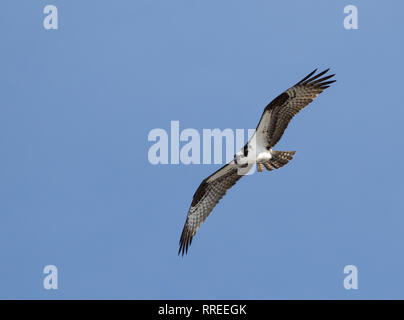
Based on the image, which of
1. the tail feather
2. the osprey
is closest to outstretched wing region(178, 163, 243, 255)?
the osprey

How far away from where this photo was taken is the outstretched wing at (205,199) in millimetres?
15227

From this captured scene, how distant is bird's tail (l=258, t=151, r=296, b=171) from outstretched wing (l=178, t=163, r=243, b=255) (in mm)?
967

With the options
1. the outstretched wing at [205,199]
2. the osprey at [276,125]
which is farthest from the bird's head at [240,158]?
the outstretched wing at [205,199]

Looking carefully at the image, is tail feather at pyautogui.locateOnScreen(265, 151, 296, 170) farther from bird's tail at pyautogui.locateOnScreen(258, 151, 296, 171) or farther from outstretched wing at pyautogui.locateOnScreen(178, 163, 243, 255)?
outstretched wing at pyautogui.locateOnScreen(178, 163, 243, 255)

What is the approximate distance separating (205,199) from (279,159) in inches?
79.4

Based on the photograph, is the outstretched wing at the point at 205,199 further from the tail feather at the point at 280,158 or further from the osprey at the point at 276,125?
the tail feather at the point at 280,158

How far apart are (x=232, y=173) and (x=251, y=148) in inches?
38.6

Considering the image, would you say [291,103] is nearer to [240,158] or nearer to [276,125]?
[276,125]

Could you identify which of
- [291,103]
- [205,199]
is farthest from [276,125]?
[205,199]

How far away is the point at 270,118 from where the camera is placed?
558 inches

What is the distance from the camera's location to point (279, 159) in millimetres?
14266

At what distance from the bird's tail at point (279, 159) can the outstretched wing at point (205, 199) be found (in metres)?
0.97

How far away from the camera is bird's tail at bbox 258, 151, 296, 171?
46.6 feet
